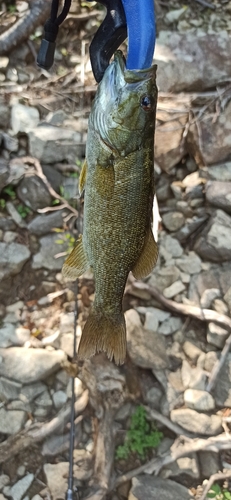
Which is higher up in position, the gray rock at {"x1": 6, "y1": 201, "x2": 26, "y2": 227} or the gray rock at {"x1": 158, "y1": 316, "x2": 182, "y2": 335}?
the gray rock at {"x1": 6, "y1": 201, "x2": 26, "y2": 227}

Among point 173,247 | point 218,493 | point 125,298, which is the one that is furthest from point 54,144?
point 218,493

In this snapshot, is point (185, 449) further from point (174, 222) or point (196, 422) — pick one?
point (174, 222)

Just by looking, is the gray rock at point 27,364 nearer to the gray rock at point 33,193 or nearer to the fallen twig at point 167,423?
the fallen twig at point 167,423

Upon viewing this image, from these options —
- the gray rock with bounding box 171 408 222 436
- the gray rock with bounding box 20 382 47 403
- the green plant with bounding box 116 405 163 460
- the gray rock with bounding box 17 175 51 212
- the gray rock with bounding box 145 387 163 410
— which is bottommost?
the green plant with bounding box 116 405 163 460

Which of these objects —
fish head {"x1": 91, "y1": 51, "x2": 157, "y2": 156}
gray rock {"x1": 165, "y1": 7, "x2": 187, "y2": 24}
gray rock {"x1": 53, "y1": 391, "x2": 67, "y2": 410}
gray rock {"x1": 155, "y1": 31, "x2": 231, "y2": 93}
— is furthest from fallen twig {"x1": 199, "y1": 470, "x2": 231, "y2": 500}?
gray rock {"x1": 165, "y1": 7, "x2": 187, "y2": 24}

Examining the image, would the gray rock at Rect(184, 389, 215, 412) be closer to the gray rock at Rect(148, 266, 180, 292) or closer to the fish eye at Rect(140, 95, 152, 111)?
the gray rock at Rect(148, 266, 180, 292)

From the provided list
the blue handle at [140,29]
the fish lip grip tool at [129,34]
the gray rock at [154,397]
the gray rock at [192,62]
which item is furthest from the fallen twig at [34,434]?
the gray rock at [192,62]

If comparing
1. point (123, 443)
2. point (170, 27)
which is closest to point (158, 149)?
point (170, 27)
